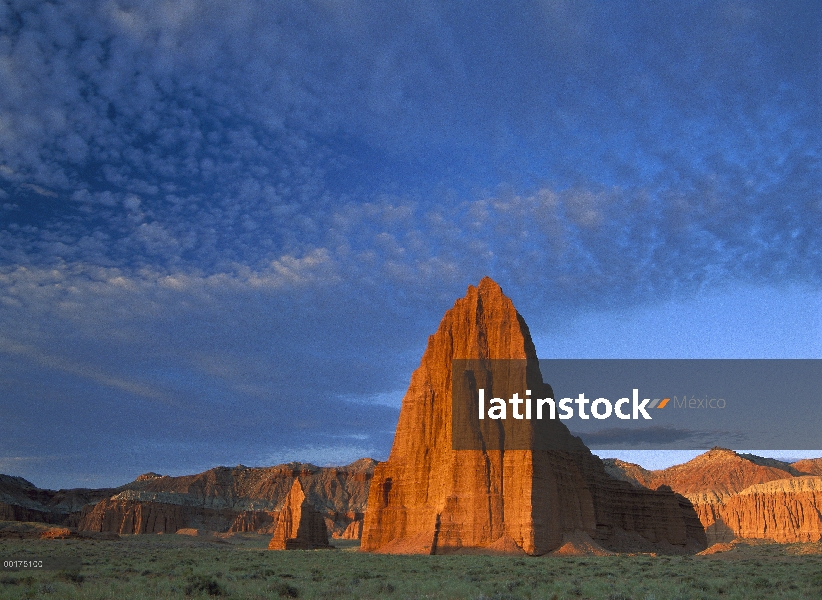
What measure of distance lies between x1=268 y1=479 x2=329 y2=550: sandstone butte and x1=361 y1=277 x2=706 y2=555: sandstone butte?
11.9m

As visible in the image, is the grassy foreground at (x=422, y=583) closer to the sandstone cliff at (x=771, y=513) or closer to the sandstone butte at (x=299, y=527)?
the sandstone butte at (x=299, y=527)

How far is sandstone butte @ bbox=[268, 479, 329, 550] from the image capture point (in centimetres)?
7275

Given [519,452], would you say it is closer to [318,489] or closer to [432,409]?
[432,409]

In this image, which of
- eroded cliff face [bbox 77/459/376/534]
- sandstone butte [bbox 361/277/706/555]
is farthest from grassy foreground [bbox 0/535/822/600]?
eroded cliff face [bbox 77/459/376/534]

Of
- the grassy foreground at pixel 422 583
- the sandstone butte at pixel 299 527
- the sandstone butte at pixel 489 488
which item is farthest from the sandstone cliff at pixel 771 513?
the grassy foreground at pixel 422 583

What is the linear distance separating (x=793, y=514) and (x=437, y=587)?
145214 millimetres

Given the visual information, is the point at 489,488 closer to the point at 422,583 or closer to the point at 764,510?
the point at 422,583

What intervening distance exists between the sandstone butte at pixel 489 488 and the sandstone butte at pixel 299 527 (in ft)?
38.9

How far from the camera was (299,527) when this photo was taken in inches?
2923

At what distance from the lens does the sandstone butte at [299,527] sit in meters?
72.8

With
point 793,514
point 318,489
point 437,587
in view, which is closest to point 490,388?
point 437,587

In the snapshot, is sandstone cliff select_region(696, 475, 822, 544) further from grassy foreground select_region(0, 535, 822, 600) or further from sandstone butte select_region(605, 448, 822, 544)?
grassy foreground select_region(0, 535, 822, 600)

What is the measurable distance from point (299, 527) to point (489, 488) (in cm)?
2851

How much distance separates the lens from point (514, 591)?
2208 cm
